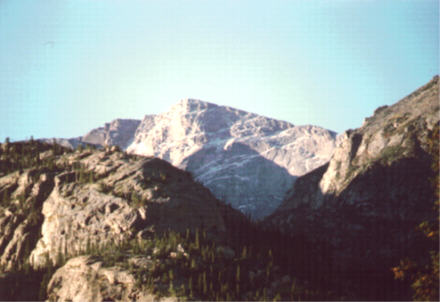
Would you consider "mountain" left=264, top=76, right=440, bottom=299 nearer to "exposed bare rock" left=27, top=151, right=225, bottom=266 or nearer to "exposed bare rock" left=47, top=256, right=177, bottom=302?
"exposed bare rock" left=27, top=151, right=225, bottom=266

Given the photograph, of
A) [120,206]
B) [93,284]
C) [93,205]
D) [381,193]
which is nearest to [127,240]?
[120,206]

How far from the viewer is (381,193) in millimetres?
144000

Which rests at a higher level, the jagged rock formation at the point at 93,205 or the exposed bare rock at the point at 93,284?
the jagged rock formation at the point at 93,205

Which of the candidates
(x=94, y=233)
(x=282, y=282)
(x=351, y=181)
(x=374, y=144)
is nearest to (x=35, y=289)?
(x=94, y=233)

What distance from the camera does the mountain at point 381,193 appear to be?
4638 inches

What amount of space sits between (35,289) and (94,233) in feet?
17.2

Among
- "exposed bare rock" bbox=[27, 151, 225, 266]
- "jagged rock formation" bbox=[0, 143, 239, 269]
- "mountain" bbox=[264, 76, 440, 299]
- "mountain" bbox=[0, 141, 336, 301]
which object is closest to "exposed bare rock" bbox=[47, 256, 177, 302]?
"mountain" bbox=[0, 141, 336, 301]

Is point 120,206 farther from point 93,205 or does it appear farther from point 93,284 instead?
point 93,284

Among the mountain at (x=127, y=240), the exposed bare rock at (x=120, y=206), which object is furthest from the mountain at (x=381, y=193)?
the exposed bare rock at (x=120, y=206)

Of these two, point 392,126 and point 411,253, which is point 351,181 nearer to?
point 392,126

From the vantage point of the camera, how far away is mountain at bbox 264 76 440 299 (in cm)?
11781

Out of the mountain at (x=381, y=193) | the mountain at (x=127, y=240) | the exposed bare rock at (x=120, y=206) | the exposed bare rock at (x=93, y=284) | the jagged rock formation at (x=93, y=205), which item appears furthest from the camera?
the mountain at (x=381, y=193)

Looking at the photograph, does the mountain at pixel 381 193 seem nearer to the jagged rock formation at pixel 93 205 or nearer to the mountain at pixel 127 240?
the mountain at pixel 127 240

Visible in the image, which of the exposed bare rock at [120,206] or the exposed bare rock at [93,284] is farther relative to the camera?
the exposed bare rock at [120,206]
